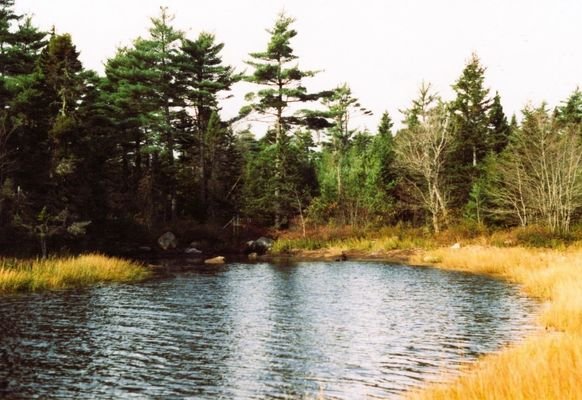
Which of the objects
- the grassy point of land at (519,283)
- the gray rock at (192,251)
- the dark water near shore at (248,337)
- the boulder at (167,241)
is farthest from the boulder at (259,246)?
the dark water near shore at (248,337)

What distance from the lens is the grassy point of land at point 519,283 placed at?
306 inches

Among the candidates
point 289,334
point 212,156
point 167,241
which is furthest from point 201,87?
point 289,334

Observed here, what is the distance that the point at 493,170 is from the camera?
49406 mm

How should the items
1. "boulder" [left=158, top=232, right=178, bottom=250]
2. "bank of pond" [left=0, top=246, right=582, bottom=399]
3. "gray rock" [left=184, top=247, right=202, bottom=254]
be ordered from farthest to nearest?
"boulder" [left=158, top=232, right=178, bottom=250] < "gray rock" [left=184, top=247, right=202, bottom=254] < "bank of pond" [left=0, top=246, right=582, bottom=399]

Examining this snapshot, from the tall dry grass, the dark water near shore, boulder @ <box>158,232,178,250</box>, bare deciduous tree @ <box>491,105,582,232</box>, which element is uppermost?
bare deciduous tree @ <box>491,105,582,232</box>

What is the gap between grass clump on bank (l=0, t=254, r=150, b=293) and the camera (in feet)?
78.1

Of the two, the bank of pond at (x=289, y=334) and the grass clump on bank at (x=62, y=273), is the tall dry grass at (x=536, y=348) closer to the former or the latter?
the bank of pond at (x=289, y=334)

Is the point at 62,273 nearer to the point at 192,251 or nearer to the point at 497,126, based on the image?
the point at 192,251

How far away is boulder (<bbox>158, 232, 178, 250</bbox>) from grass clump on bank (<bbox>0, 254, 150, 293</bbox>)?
624 inches

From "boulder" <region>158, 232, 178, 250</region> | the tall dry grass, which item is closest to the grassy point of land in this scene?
the tall dry grass

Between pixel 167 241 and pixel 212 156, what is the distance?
1216cm

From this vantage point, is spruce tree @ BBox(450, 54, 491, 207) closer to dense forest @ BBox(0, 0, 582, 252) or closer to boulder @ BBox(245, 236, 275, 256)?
dense forest @ BBox(0, 0, 582, 252)

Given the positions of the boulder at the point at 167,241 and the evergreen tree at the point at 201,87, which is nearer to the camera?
the boulder at the point at 167,241

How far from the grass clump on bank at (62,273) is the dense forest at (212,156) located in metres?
5.41
